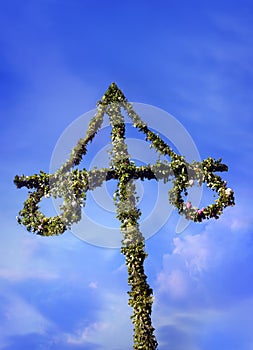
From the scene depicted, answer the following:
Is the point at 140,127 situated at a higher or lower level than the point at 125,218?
higher

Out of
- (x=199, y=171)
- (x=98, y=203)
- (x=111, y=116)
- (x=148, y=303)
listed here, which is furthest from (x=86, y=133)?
(x=148, y=303)

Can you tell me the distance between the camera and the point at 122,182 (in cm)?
1434

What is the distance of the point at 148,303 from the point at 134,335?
2.80 ft

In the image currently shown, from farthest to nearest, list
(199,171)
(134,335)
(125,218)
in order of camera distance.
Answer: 1. (199,171)
2. (125,218)
3. (134,335)

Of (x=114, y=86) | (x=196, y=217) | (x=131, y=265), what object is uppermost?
(x=114, y=86)

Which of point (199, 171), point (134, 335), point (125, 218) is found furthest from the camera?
point (199, 171)

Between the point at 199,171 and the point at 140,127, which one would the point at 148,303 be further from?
→ the point at 140,127

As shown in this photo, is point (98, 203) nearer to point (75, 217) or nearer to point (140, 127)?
point (75, 217)

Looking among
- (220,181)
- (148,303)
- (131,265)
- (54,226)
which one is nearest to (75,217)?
(54,226)

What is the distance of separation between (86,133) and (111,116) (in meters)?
0.91

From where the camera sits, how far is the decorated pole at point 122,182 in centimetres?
1400

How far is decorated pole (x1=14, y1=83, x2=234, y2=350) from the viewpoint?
14000 millimetres

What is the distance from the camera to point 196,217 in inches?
570

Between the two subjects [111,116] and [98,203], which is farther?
[111,116]
